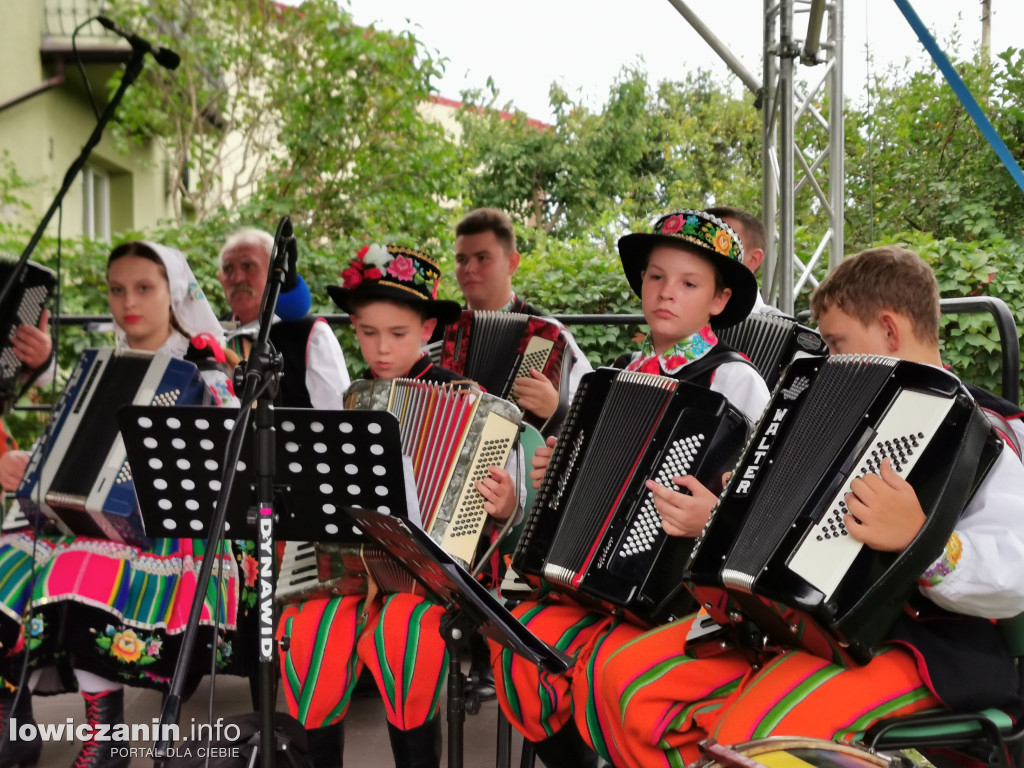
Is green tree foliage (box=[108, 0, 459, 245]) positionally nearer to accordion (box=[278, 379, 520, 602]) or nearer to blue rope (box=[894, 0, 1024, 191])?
accordion (box=[278, 379, 520, 602])

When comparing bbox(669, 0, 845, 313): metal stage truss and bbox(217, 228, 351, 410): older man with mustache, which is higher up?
bbox(669, 0, 845, 313): metal stage truss

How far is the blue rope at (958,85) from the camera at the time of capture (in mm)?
2436

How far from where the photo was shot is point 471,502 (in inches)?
99.2

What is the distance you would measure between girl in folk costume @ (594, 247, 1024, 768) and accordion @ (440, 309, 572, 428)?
128cm

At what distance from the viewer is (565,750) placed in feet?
8.29

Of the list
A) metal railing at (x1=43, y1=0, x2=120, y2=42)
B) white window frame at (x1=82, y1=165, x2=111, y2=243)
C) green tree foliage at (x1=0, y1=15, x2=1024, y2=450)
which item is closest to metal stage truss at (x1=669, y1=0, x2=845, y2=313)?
green tree foliage at (x1=0, y1=15, x2=1024, y2=450)

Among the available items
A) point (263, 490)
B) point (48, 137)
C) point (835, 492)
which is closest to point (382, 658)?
point (263, 490)

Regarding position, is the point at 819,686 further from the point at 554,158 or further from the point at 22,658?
the point at 554,158

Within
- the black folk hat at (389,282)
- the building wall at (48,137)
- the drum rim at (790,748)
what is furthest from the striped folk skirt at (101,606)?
the building wall at (48,137)

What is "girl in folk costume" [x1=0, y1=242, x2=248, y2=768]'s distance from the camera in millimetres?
2836

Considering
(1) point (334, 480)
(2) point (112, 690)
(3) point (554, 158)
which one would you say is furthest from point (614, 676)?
(3) point (554, 158)

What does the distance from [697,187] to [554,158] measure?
115 inches

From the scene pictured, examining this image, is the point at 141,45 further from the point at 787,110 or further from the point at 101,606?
the point at 787,110

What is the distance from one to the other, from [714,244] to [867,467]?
0.90 metres
